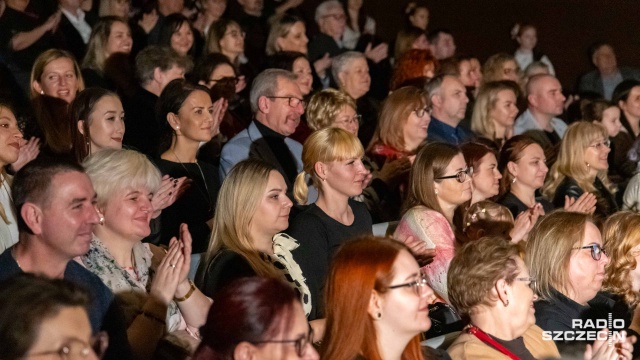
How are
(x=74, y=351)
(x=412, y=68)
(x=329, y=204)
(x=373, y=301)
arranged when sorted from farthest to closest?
(x=412, y=68) → (x=329, y=204) → (x=373, y=301) → (x=74, y=351)

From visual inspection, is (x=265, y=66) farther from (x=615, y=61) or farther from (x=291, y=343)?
(x=291, y=343)

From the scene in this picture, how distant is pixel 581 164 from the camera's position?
6371mm

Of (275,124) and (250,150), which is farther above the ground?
(275,124)

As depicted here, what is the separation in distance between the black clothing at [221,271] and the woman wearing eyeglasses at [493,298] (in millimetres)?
786

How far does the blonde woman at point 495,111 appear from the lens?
730 centimetres

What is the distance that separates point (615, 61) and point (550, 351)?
6.58 meters

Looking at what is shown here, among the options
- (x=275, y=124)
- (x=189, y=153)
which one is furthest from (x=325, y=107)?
(x=189, y=153)

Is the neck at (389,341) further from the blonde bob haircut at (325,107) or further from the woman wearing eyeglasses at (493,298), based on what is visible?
the blonde bob haircut at (325,107)

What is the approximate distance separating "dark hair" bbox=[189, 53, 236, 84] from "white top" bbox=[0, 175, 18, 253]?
2387 millimetres

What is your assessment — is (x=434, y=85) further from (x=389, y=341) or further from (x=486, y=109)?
(x=389, y=341)

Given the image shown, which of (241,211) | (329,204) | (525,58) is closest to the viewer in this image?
(241,211)

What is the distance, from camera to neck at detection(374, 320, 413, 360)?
299cm

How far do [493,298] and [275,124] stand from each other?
2.88 m

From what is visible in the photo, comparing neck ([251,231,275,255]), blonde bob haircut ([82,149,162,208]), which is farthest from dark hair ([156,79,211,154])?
blonde bob haircut ([82,149,162,208])
